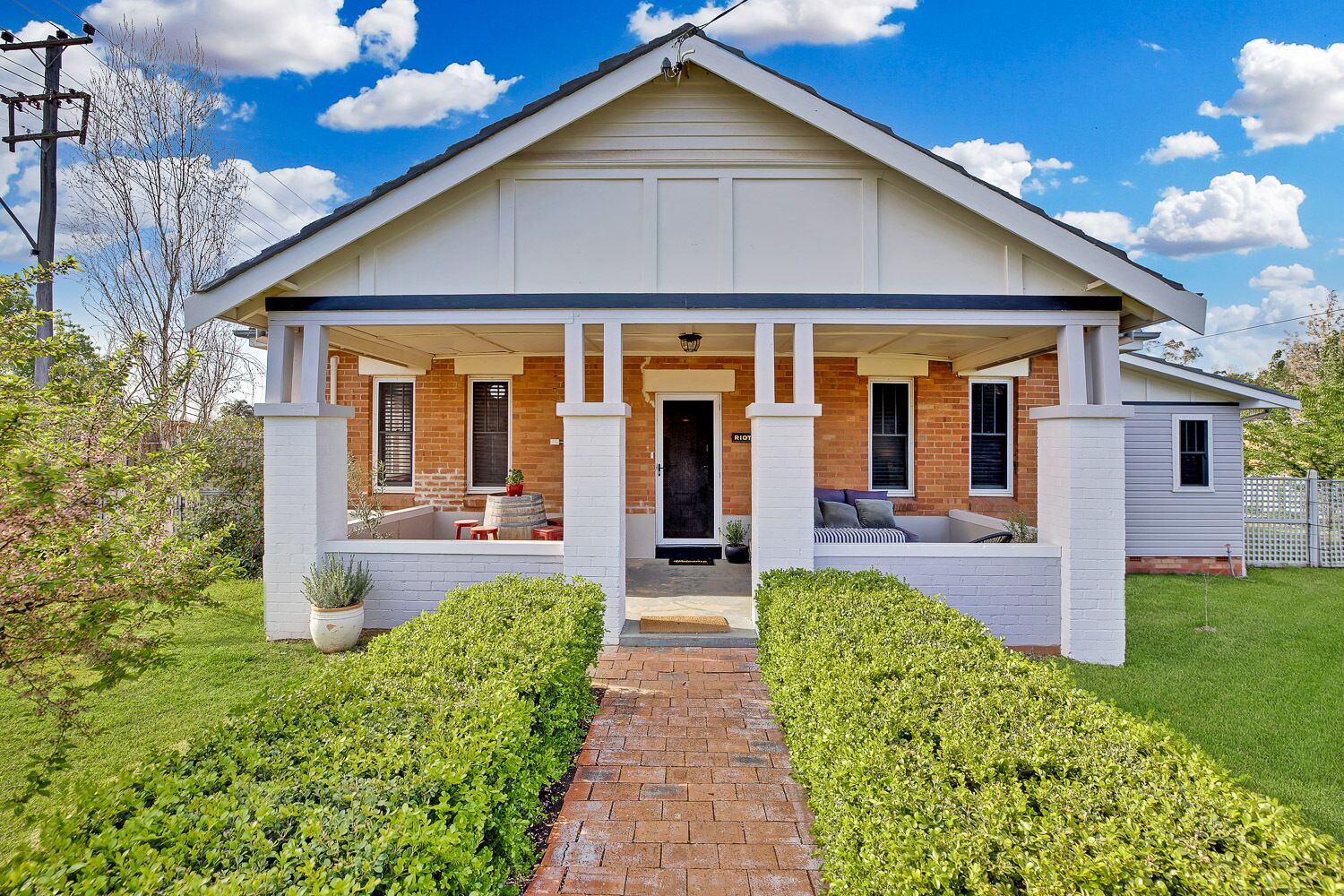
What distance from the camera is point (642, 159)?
6.30 metres

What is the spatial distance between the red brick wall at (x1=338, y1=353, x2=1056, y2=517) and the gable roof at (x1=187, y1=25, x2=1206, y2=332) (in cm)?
392

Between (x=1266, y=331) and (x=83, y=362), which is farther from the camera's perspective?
(x=1266, y=331)

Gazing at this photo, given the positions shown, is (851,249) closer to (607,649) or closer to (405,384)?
(607,649)

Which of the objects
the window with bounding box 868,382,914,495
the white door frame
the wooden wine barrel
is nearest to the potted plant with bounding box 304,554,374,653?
the wooden wine barrel

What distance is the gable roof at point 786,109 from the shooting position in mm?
5828

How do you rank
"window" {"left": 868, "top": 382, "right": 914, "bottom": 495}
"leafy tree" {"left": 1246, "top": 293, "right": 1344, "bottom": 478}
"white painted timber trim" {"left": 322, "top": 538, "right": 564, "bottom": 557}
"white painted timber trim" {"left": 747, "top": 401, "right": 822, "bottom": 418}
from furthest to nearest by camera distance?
1. "leafy tree" {"left": 1246, "top": 293, "right": 1344, "bottom": 478}
2. "window" {"left": 868, "top": 382, "right": 914, "bottom": 495}
3. "white painted timber trim" {"left": 322, "top": 538, "right": 564, "bottom": 557}
4. "white painted timber trim" {"left": 747, "top": 401, "right": 822, "bottom": 418}

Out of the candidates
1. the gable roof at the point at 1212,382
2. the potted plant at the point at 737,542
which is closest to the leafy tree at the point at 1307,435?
the gable roof at the point at 1212,382

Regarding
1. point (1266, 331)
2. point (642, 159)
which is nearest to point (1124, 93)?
point (642, 159)

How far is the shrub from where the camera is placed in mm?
6043

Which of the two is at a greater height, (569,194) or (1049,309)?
(569,194)

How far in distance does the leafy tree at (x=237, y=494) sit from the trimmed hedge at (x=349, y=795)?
311 inches

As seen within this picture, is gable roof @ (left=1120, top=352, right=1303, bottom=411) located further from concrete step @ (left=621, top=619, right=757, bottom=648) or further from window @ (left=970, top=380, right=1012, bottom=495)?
concrete step @ (left=621, top=619, right=757, bottom=648)

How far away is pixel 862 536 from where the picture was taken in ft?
26.2

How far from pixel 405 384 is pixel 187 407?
5860mm
